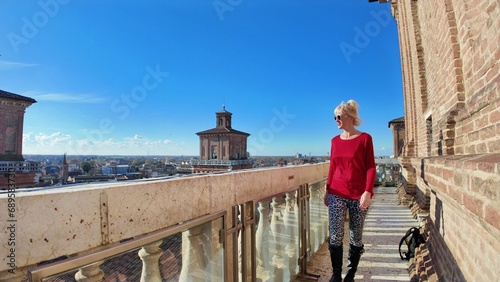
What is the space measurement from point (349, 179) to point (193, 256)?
151cm

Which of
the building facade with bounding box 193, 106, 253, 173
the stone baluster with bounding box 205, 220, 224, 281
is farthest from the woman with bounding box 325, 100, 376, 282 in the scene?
the building facade with bounding box 193, 106, 253, 173

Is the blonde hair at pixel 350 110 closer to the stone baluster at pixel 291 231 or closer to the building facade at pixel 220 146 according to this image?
the stone baluster at pixel 291 231

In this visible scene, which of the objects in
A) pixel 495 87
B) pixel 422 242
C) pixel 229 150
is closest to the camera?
pixel 495 87

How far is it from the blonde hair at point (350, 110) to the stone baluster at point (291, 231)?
1.10 meters

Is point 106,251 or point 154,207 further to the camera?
point 154,207

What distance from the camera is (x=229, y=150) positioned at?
51812 millimetres

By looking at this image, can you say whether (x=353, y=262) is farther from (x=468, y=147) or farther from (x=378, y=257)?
(x=378, y=257)

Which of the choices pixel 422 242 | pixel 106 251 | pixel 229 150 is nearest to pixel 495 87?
pixel 106 251

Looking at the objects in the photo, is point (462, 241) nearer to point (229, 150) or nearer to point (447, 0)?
point (447, 0)

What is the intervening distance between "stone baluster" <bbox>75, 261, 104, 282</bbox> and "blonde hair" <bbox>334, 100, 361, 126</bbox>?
7.26ft

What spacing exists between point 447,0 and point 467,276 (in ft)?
8.53

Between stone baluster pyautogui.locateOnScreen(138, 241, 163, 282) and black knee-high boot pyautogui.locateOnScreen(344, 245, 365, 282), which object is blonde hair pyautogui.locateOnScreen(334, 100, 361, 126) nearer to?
black knee-high boot pyautogui.locateOnScreen(344, 245, 365, 282)

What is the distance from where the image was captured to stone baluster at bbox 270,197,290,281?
286cm

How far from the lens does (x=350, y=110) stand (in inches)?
103
